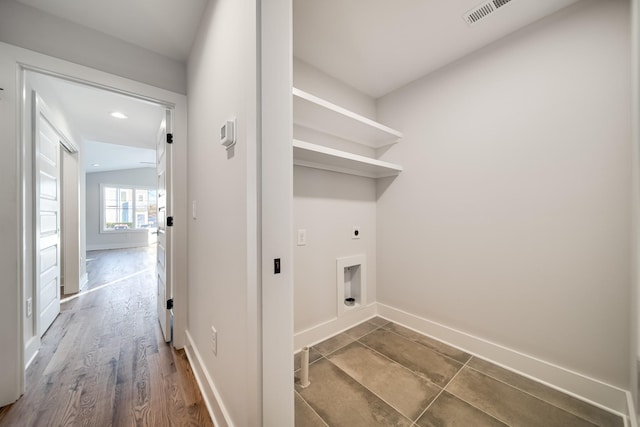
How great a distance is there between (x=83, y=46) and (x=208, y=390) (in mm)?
2485

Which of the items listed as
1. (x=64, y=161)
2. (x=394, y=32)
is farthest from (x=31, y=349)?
(x=394, y=32)

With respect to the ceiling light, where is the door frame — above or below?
below

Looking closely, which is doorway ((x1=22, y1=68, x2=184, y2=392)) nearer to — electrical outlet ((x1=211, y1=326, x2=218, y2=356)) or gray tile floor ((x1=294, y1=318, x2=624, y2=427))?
electrical outlet ((x1=211, y1=326, x2=218, y2=356))

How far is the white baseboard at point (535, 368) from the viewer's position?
4.55 ft

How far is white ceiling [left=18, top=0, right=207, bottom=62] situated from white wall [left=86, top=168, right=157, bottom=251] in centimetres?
772

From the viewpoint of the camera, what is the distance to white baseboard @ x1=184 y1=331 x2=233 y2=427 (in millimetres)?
1225

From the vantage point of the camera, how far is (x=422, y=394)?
1.50 metres

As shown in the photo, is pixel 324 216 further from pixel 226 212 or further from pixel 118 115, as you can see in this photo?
pixel 118 115

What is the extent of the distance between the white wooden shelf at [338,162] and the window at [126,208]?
828 cm

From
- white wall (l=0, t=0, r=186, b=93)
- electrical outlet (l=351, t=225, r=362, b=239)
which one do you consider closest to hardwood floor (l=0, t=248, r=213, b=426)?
electrical outlet (l=351, t=225, r=362, b=239)

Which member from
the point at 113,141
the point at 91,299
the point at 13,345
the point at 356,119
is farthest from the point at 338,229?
the point at 113,141

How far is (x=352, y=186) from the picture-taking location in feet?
7.97

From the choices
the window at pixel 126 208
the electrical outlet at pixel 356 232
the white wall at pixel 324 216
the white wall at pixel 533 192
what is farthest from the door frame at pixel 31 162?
the window at pixel 126 208

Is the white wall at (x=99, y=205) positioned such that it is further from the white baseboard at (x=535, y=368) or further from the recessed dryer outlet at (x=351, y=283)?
the white baseboard at (x=535, y=368)
